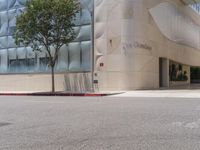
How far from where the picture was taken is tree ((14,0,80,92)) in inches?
1230

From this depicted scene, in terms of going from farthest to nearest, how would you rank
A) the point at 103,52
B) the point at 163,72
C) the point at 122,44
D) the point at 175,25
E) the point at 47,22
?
the point at 175,25, the point at 163,72, the point at 103,52, the point at 122,44, the point at 47,22

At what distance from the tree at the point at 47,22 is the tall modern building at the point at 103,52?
6.77ft

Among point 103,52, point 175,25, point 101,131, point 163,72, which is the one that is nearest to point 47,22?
point 103,52

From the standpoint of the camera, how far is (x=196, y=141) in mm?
8625

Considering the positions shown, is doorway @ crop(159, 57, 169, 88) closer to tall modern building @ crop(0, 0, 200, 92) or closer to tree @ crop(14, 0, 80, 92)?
tall modern building @ crop(0, 0, 200, 92)

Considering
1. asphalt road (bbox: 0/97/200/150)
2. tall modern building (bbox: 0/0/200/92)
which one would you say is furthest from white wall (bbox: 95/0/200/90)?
asphalt road (bbox: 0/97/200/150)

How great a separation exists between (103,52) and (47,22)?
498 centimetres

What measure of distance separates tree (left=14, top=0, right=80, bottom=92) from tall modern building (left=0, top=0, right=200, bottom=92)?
6.77ft

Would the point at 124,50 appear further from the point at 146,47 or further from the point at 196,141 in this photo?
the point at 196,141

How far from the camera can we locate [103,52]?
1299 inches

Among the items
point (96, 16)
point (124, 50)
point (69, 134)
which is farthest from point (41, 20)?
point (69, 134)

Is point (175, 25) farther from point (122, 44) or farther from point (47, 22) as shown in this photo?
point (47, 22)

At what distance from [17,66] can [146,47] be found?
12.5 m

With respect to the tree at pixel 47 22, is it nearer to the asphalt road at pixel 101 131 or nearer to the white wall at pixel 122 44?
the white wall at pixel 122 44
